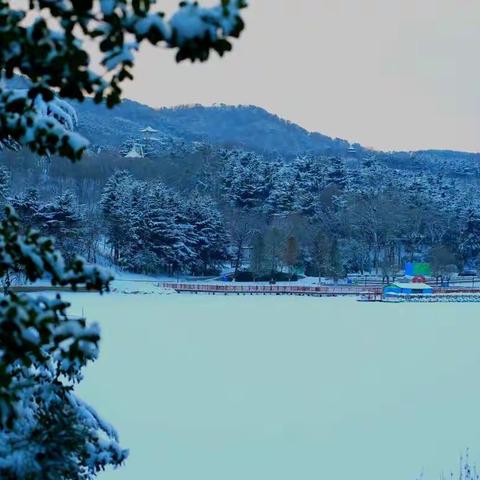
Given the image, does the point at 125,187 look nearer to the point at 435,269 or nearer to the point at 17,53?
the point at 435,269

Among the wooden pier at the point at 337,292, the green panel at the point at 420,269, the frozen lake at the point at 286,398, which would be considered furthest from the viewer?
the green panel at the point at 420,269

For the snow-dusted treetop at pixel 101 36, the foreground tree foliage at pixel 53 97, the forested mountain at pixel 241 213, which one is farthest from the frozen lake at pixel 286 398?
the forested mountain at pixel 241 213

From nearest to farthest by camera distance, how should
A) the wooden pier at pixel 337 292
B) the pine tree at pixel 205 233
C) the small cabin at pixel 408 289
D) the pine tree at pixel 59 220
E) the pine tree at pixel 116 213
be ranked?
the pine tree at pixel 59 220 < the wooden pier at pixel 337 292 < the small cabin at pixel 408 289 < the pine tree at pixel 116 213 < the pine tree at pixel 205 233

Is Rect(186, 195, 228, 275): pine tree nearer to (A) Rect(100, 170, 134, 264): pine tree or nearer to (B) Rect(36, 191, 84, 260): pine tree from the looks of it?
(A) Rect(100, 170, 134, 264): pine tree

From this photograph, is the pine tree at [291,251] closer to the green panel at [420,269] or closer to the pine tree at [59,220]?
the green panel at [420,269]

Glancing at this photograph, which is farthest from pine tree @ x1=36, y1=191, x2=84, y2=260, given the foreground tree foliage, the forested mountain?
the foreground tree foliage

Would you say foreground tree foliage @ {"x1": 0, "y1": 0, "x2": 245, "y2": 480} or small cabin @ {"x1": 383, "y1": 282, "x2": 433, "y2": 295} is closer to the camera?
foreground tree foliage @ {"x1": 0, "y1": 0, "x2": 245, "y2": 480}

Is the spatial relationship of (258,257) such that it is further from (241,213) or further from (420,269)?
(420,269)

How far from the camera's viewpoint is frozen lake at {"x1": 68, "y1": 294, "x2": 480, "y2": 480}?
10148mm

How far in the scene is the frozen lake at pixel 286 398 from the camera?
33.3 feet

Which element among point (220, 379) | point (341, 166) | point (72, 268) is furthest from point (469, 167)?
point (72, 268)

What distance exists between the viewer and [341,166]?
210 feet

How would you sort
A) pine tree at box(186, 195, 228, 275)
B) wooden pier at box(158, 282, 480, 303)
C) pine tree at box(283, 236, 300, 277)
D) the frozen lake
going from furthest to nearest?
pine tree at box(186, 195, 228, 275), pine tree at box(283, 236, 300, 277), wooden pier at box(158, 282, 480, 303), the frozen lake

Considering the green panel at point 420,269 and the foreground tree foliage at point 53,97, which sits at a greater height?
the foreground tree foliage at point 53,97
